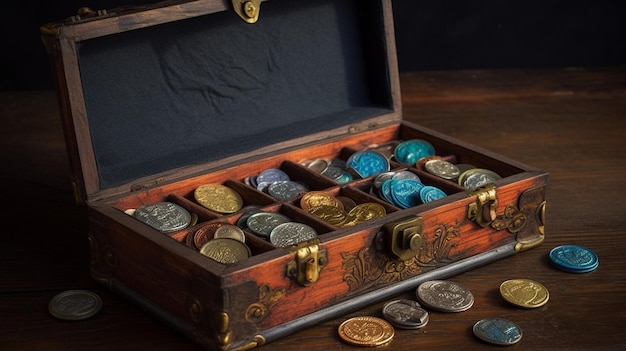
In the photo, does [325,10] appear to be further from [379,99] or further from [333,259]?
[333,259]

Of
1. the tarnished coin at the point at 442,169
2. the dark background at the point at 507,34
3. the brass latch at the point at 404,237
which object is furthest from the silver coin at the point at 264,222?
the dark background at the point at 507,34

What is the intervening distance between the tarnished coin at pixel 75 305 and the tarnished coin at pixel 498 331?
1.05 metres

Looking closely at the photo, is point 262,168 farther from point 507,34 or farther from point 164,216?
point 507,34

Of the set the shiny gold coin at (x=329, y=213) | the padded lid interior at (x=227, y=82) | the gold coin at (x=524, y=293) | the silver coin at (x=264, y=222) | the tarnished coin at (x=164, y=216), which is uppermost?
the padded lid interior at (x=227, y=82)

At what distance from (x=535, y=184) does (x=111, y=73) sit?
136 centimetres

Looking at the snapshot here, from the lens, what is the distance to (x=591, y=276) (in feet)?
11.9

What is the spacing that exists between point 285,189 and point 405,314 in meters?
0.68

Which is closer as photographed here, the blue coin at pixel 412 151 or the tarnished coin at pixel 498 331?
the tarnished coin at pixel 498 331

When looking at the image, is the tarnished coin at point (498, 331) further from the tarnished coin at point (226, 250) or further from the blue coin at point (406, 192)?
the tarnished coin at point (226, 250)

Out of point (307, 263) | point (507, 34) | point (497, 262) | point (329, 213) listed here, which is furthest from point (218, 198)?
point (507, 34)

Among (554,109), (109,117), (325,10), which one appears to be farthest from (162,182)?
(554,109)

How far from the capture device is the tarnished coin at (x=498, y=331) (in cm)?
324

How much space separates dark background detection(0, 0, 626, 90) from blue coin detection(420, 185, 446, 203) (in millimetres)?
1800

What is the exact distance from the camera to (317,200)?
3.71 metres
